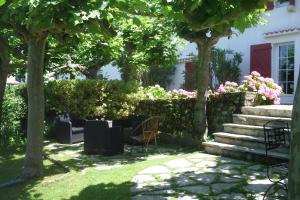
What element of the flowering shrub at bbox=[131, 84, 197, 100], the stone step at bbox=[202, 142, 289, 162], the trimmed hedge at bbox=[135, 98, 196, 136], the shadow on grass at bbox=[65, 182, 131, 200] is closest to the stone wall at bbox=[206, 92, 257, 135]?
the trimmed hedge at bbox=[135, 98, 196, 136]

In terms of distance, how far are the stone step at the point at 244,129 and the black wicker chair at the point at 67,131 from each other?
14.1ft

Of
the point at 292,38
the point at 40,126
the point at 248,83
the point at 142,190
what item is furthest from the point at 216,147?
the point at 292,38

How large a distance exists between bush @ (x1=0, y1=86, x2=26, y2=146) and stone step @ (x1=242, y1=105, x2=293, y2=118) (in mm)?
6077

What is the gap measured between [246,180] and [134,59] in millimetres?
7287

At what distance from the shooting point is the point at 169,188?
22.1 ft

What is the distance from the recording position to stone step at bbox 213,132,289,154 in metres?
8.74

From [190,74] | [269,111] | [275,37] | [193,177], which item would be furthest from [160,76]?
[193,177]

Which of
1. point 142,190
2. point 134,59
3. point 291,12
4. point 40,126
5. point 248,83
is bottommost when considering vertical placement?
point 142,190

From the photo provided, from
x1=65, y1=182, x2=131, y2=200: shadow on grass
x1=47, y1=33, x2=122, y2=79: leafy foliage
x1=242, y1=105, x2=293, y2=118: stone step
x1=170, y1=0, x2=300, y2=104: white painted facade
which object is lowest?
x1=65, y1=182, x2=131, y2=200: shadow on grass

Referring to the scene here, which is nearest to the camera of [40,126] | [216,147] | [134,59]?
[40,126]

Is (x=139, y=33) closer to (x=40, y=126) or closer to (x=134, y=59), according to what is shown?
(x=134, y=59)

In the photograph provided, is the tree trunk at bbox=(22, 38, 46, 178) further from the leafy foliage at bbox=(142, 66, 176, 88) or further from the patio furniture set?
the leafy foliage at bbox=(142, 66, 176, 88)

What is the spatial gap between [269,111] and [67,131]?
17.9ft

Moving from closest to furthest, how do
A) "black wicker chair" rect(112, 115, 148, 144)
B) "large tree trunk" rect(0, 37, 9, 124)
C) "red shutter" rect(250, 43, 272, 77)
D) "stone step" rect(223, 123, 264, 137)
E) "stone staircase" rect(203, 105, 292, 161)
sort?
"stone staircase" rect(203, 105, 292, 161), "stone step" rect(223, 123, 264, 137), "large tree trunk" rect(0, 37, 9, 124), "black wicker chair" rect(112, 115, 148, 144), "red shutter" rect(250, 43, 272, 77)
